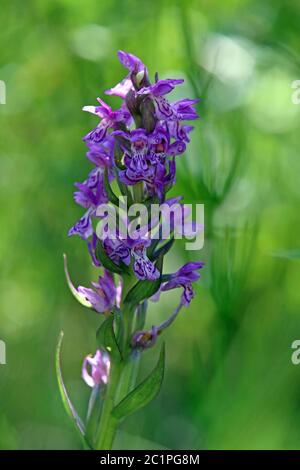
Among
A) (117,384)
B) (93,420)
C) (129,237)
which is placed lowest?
(93,420)

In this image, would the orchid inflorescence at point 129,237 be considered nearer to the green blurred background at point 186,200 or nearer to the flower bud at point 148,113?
the flower bud at point 148,113

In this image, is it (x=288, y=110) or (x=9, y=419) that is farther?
(x=288, y=110)

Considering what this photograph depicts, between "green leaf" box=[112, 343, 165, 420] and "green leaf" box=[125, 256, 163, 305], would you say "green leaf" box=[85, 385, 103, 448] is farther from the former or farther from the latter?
"green leaf" box=[125, 256, 163, 305]

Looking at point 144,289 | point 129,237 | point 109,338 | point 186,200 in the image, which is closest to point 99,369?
point 109,338

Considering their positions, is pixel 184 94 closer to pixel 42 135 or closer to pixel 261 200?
pixel 261 200

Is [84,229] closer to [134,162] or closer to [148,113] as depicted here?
[134,162]
